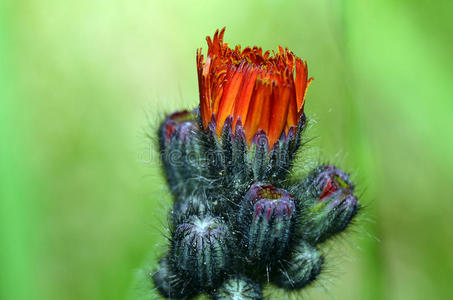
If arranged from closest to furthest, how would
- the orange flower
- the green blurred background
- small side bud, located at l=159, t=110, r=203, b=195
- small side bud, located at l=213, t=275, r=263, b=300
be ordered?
1. the orange flower
2. small side bud, located at l=213, t=275, r=263, b=300
3. small side bud, located at l=159, t=110, r=203, b=195
4. the green blurred background

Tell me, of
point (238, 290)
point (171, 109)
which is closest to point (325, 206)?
point (238, 290)

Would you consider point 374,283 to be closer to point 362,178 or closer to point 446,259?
point 362,178

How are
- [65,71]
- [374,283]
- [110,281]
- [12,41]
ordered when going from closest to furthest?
1. [374,283]
2. [110,281]
3. [12,41]
4. [65,71]

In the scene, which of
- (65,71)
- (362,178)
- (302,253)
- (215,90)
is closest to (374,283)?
(362,178)

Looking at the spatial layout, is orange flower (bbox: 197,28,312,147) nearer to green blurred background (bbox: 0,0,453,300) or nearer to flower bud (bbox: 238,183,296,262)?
flower bud (bbox: 238,183,296,262)

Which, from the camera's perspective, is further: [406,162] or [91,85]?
[91,85]

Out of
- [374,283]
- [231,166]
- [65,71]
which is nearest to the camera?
[231,166]

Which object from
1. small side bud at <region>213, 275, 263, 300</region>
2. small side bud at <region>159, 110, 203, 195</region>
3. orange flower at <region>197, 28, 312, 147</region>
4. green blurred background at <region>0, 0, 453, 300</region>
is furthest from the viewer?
green blurred background at <region>0, 0, 453, 300</region>

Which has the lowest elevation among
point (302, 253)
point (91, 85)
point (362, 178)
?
point (302, 253)

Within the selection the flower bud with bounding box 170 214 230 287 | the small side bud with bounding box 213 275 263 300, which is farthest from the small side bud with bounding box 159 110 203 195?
the small side bud with bounding box 213 275 263 300
